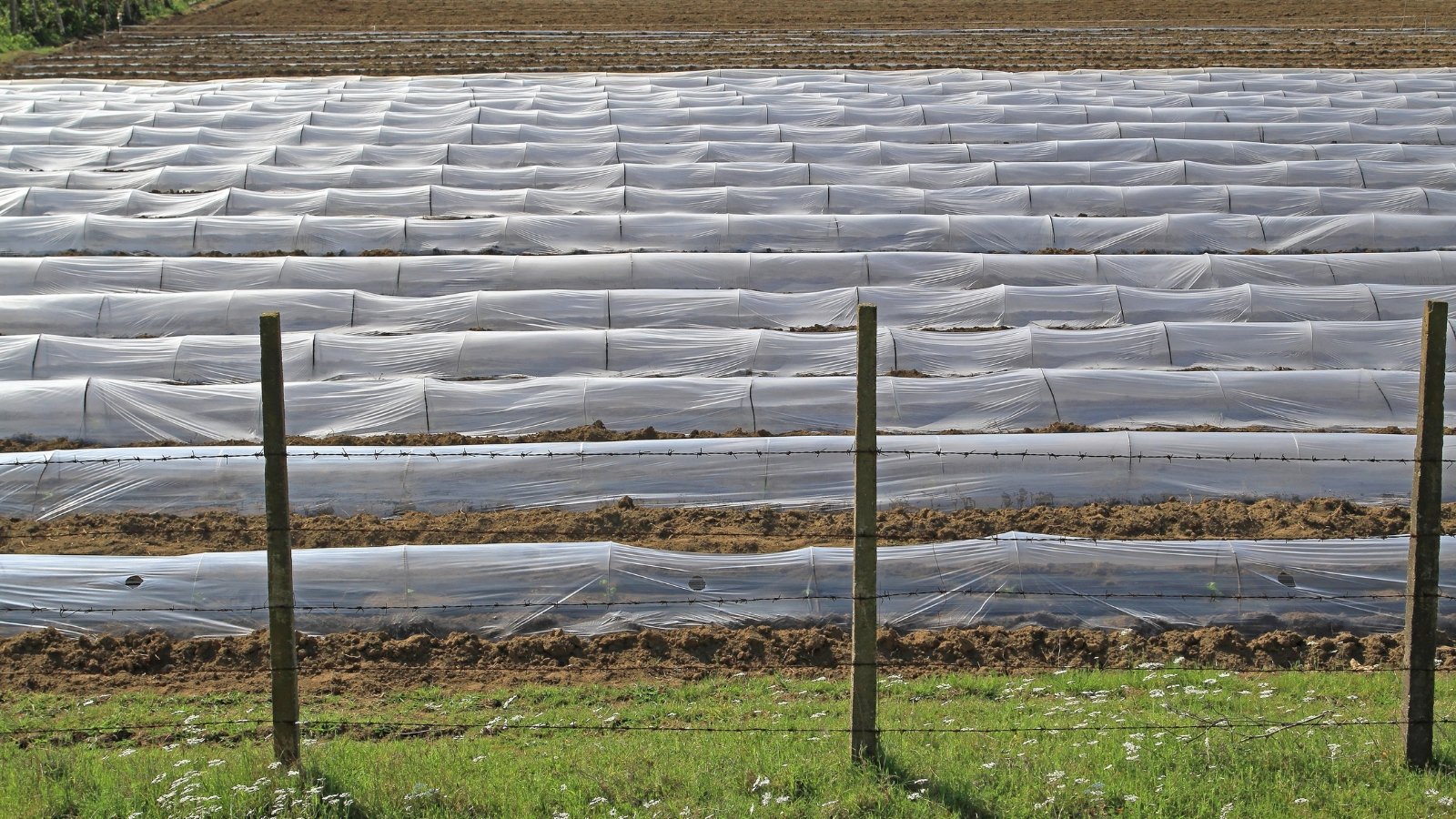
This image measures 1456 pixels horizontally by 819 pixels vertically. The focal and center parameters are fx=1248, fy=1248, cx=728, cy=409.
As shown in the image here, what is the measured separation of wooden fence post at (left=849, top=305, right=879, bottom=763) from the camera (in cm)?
426

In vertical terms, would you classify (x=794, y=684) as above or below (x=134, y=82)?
below

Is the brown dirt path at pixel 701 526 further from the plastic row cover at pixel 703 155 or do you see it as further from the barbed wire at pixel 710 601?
the plastic row cover at pixel 703 155

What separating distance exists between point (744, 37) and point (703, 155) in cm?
921

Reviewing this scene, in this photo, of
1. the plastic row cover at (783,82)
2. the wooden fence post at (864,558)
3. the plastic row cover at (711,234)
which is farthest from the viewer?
the plastic row cover at (783,82)

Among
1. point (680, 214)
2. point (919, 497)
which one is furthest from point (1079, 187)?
point (919, 497)

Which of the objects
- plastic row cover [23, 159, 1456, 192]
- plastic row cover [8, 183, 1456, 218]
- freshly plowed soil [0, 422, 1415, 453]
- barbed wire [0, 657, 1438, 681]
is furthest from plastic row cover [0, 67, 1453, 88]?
barbed wire [0, 657, 1438, 681]

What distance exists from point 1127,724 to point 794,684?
1.51m

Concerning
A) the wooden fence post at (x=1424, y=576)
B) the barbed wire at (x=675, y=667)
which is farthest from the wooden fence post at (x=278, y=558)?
the wooden fence post at (x=1424, y=576)

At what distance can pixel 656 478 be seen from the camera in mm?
7832

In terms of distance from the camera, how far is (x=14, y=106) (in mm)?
16891

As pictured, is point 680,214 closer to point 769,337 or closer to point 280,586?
point 769,337

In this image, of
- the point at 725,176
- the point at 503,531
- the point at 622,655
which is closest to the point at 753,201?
the point at 725,176

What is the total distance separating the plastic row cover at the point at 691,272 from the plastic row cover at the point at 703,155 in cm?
316

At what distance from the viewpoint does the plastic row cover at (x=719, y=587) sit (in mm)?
6418
